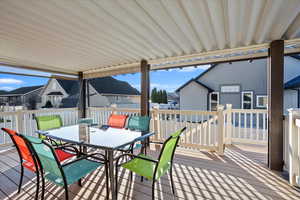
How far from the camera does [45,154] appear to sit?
149 centimetres

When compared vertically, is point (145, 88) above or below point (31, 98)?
above

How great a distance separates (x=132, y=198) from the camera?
6.26ft

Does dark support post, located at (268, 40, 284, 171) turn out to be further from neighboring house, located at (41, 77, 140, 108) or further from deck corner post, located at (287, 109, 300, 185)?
neighboring house, located at (41, 77, 140, 108)

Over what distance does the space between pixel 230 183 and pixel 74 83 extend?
15.6m

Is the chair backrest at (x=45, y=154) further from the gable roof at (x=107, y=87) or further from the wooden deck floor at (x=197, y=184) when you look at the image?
the gable roof at (x=107, y=87)

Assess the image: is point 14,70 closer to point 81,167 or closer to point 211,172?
point 81,167

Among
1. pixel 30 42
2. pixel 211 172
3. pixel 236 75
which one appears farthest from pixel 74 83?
pixel 211 172

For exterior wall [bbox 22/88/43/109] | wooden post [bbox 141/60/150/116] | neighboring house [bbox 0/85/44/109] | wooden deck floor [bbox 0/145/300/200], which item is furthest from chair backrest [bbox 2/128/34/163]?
neighboring house [bbox 0/85/44/109]

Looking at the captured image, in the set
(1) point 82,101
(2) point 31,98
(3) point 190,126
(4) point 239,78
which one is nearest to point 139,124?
(3) point 190,126

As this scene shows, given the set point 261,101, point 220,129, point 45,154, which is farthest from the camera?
point 261,101

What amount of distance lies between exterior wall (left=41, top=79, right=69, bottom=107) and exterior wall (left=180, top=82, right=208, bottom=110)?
1090 cm

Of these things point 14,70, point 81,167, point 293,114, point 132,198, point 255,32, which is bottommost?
point 132,198

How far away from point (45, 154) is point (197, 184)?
6.95 ft

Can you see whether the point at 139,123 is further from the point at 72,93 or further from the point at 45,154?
the point at 72,93
